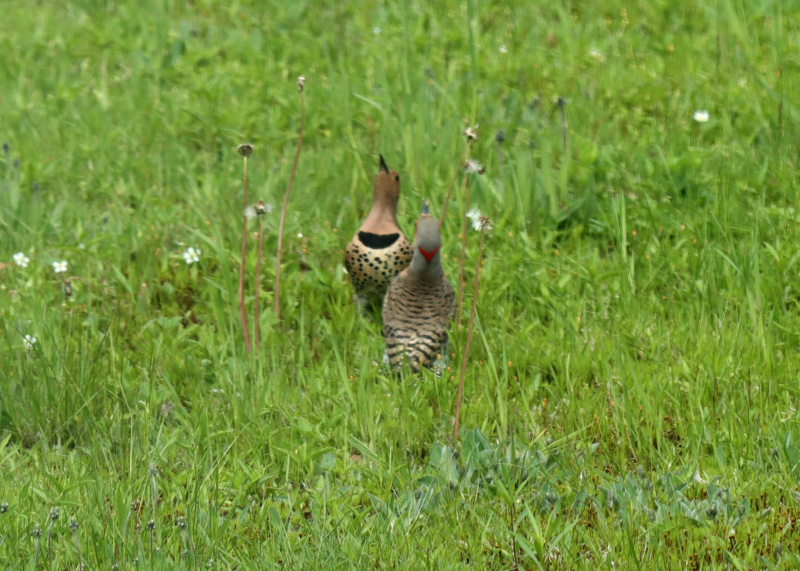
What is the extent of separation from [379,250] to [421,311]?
1.77 feet

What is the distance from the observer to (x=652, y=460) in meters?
3.40

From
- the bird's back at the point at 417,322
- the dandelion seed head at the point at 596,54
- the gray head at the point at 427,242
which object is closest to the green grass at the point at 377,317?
the dandelion seed head at the point at 596,54

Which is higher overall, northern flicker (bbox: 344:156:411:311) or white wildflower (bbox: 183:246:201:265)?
northern flicker (bbox: 344:156:411:311)

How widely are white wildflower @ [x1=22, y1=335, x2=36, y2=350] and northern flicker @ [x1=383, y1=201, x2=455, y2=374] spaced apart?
1.48 meters

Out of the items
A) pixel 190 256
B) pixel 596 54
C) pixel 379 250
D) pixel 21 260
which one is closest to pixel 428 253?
pixel 379 250

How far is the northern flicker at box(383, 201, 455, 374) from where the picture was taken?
13.0 ft

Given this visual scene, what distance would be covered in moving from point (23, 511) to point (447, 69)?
468 cm

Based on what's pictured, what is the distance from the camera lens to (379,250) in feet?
14.6

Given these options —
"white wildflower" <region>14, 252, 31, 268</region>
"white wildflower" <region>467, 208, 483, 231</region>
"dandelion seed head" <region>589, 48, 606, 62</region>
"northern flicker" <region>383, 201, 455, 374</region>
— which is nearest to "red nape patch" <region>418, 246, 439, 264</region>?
"northern flicker" <region>383, 201, 455, 374</region>

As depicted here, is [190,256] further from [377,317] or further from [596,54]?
[596,54]

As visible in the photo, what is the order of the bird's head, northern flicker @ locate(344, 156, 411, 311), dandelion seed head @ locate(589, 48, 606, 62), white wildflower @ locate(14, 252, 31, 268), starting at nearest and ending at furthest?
1. northern flicker @ locate(344, 156, 411, 311)
2. the bird's head
3. white wildflower @ locate(14, 252, 31, 268)
4. dandelion seed head @ locate(589, 48, 606, 62)

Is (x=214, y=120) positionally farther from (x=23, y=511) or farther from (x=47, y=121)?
(x=23, y=511)

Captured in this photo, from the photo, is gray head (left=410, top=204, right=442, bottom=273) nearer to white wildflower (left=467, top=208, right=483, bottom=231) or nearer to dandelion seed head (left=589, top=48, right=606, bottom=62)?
white wildflower (left=467, top=208, right=483, bottom=231)

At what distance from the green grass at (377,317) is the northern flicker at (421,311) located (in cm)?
15
